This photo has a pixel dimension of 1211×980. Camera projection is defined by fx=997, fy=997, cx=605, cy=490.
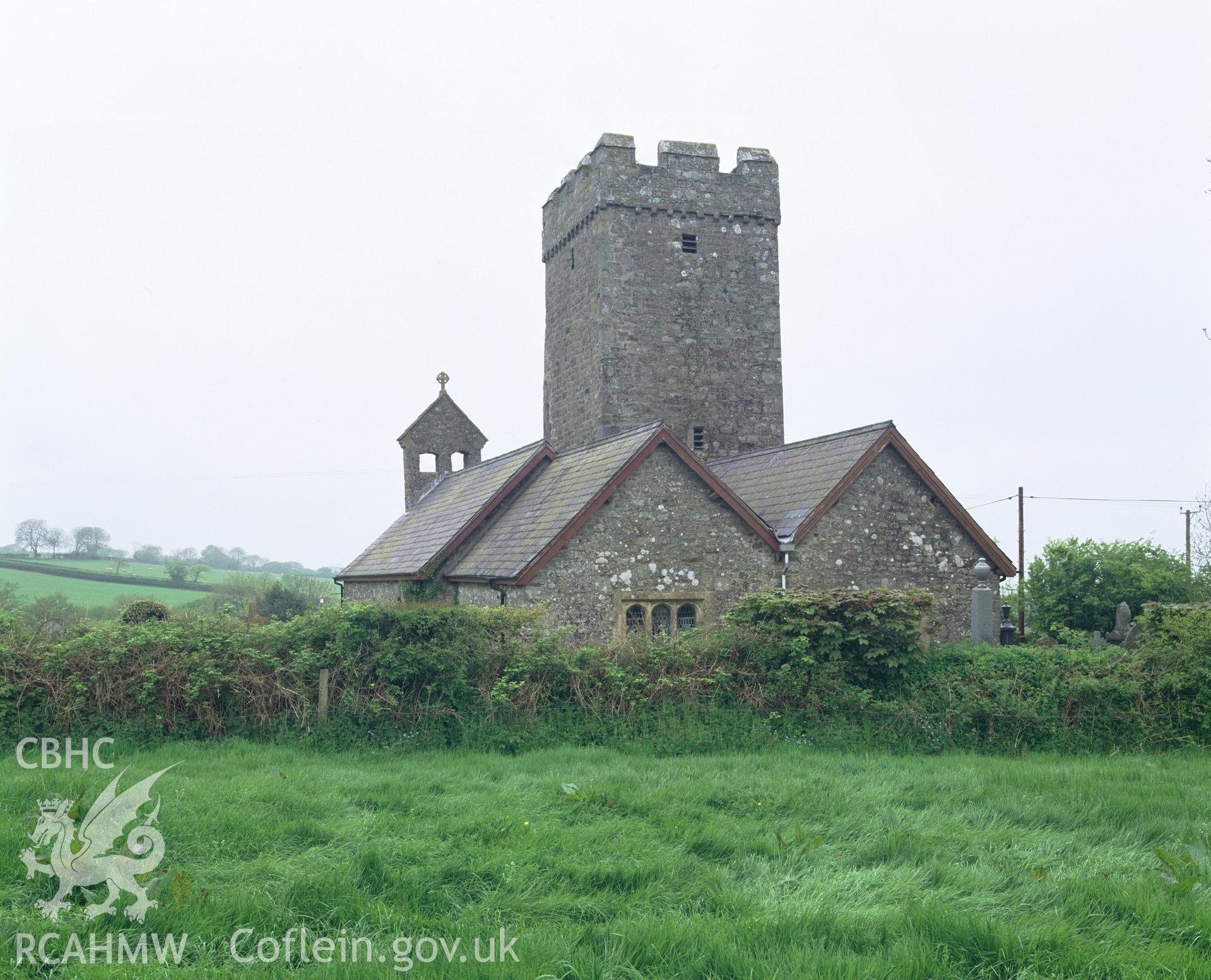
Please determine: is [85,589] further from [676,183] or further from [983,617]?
[983,617]

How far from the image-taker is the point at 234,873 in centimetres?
657

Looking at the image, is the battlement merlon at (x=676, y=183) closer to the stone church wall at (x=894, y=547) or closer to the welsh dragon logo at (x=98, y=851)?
the stone church wall at (x=894, y=547)

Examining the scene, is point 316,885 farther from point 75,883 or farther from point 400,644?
point 400,644

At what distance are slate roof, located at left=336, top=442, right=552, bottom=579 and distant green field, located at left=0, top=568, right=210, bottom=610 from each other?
2339 centimetres

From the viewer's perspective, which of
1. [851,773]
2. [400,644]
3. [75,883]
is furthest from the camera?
[400,644]

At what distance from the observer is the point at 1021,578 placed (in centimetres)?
Result: 3162

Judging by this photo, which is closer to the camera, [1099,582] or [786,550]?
[786,550]

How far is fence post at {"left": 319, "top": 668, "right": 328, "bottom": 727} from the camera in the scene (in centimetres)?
1204

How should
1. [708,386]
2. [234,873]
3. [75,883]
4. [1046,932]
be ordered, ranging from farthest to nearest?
1. [708,386]
2. [234,873]
3. [75,883]
4. [1046,932]

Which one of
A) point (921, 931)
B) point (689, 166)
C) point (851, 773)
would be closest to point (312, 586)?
point (689, 166)

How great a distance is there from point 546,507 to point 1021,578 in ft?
63.0

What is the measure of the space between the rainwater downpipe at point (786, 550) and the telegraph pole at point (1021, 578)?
18.2 feet

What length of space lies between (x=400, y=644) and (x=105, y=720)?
11.4 ft

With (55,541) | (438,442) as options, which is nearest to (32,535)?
(55,541)
